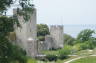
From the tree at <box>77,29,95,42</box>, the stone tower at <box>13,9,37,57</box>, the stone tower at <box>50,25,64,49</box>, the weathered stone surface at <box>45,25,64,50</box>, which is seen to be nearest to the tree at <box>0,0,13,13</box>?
the stone tower at <box>13,9,37,57</box>

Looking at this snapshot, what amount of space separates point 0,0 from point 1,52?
1.45 m

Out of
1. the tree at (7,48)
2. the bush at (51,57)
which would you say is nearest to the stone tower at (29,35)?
the bush at (51,57)

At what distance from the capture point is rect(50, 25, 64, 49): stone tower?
2004 inches

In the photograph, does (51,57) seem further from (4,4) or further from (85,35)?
(4,4)

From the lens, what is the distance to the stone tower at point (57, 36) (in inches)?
2004

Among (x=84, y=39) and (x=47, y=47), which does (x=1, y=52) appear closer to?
(x=47, y=47)

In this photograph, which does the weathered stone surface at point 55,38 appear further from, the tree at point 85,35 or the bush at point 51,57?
the bush at point 51,57

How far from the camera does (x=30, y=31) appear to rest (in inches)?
1513

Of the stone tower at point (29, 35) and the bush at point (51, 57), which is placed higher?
the stone tower at point (29, 35)

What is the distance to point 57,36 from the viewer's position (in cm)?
5144

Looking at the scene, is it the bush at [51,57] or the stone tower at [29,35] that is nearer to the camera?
the bush at [51,57]

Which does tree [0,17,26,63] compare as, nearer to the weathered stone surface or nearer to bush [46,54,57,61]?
bush [46,54,57,61]

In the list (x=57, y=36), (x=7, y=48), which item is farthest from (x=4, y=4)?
(x=57, y=36)

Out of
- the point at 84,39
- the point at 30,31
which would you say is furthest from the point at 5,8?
the point at 84,39
